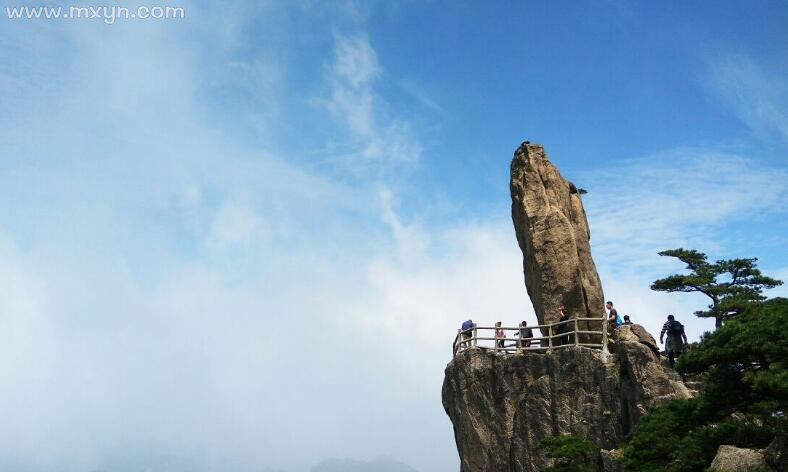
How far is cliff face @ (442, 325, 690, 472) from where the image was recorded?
Result: 26094 mm

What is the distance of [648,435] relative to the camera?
1736 centimetres

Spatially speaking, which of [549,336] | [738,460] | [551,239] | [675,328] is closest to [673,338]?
[675,328]

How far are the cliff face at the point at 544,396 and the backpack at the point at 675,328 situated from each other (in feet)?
3.89

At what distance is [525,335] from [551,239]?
18.2 feet

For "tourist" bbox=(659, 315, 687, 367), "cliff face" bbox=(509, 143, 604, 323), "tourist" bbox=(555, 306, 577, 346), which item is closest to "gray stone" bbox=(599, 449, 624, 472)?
"tourist" bbox=(659, 315, 687, 367)

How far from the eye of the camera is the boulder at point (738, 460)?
13.4m

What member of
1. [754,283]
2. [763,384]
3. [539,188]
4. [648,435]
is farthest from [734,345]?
[754,283]

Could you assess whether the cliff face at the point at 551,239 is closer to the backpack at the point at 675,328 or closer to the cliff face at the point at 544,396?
the cliff face at the point at 544,396

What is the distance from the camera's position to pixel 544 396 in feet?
98.4

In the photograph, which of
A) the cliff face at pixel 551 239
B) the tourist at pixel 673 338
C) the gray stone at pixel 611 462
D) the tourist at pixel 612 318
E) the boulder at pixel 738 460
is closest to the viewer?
the boulder at pixel 738 460

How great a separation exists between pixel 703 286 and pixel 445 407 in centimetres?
1576

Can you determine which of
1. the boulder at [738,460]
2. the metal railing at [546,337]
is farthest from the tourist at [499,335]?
the boulder at [738,460]

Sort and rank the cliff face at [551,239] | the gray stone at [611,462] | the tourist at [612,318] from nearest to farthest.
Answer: the gray stone at [611,462], the tourist at [612,318], the cliff face at [551,239]

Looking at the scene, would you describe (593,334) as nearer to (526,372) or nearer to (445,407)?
(526,372)
